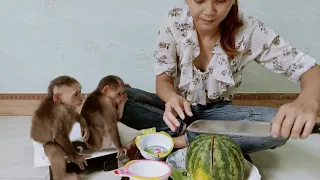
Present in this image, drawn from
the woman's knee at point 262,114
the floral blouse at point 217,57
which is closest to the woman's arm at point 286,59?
the floral blouse at point 217,57

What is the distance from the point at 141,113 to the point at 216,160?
0.44 meters

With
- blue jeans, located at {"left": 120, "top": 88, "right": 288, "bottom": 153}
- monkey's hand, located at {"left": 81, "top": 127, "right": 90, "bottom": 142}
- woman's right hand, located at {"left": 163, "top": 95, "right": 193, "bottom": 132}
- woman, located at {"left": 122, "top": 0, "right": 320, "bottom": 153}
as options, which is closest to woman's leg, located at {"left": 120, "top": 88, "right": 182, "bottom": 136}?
blue jeans, located at {"left": 120, "top": 88, "right": 288, "bottom": 153}

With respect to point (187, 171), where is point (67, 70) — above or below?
above

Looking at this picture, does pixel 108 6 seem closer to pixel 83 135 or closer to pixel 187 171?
pixel 83 135

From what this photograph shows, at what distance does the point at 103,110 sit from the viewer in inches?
50.9

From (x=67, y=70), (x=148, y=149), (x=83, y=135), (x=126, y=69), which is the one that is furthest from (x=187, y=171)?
(x=67, y=70)

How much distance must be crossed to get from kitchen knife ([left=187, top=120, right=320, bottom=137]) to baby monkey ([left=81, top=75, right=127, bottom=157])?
0.33m

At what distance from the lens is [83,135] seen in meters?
1.28

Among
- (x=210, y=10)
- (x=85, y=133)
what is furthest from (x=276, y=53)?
(x=85, y=133)

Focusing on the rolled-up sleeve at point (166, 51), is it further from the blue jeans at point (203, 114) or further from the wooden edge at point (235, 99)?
the wooden edge at point (235, 99)

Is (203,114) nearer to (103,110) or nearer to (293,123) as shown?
(103,110)

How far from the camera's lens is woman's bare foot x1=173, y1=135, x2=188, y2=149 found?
4.48 feet

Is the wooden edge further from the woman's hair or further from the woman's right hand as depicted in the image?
the woman's right hand

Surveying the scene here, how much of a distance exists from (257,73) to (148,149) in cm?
72
